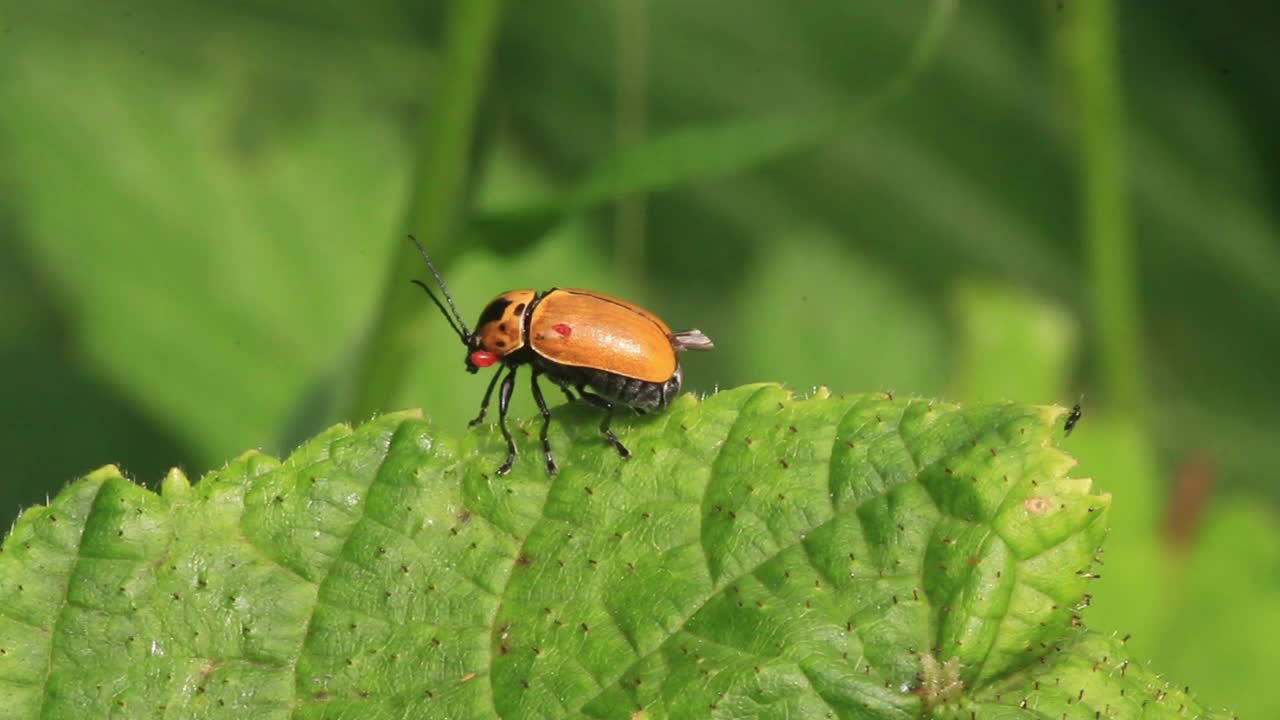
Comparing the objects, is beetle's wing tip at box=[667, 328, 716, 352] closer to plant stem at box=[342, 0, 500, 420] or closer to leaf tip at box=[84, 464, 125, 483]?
plant stem at box=[342, 0, 500, 420]

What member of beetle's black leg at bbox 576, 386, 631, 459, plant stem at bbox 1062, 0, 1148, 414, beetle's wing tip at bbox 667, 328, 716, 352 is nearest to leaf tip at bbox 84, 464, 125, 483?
beetle's black leg at bbox 576, 386, 631, 459

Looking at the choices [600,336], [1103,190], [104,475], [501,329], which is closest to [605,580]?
[104,475]

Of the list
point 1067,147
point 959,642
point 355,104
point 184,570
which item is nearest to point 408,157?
point 355,104

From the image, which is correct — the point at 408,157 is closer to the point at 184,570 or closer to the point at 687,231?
the point at 687,231

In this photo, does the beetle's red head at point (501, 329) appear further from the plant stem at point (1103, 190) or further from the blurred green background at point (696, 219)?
the plant stem at point (1103, 190)

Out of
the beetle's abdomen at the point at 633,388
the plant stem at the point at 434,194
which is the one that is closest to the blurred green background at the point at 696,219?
the plant stem at the point at 434,194

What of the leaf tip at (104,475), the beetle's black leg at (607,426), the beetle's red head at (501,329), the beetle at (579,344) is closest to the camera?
the leaf tip at (104,475)
